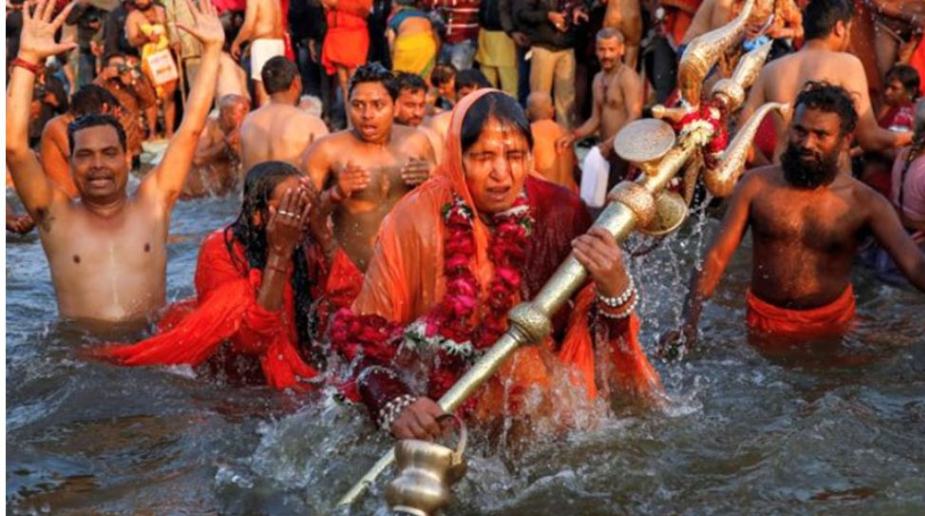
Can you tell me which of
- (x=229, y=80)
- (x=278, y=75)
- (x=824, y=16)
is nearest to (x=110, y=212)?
(x=278, y=75)

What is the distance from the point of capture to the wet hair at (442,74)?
10.9 meters

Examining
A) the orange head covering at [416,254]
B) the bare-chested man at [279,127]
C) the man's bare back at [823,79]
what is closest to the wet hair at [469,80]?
the bare-chested man at [279,127]

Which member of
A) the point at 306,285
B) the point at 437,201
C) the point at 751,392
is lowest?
the point at 751,392

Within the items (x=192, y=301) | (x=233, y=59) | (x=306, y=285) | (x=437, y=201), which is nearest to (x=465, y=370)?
(x=437, y=201)

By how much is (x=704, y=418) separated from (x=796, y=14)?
3.77 meters

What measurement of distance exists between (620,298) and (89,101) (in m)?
5.50

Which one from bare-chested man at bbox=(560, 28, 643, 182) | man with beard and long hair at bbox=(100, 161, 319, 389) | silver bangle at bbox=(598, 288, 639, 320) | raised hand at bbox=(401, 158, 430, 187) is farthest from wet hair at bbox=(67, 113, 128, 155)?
bare-chested man at bbox=(560, 28, 643, 182)

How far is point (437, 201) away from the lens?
4.23 meters

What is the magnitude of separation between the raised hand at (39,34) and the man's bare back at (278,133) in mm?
2666

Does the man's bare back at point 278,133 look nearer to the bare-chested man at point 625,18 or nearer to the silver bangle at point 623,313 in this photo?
the bare-chested man at point 625,18

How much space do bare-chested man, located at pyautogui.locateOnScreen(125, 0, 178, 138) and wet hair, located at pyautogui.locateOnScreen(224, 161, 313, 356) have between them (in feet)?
26.2

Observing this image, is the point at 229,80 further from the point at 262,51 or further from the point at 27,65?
the point at 27,65

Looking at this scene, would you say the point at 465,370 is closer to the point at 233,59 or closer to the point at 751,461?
the point at 751,461

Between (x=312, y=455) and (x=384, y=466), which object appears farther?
(x=312, y=455)
